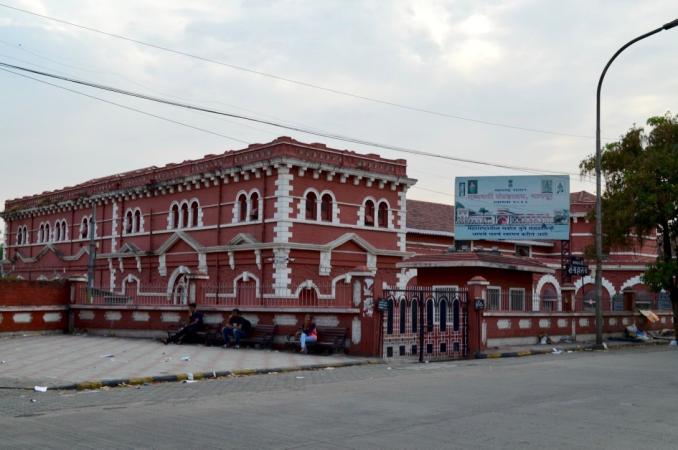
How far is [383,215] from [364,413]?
27433 millimetres

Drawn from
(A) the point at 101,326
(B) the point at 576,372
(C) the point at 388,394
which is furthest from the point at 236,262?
(C) the point at 388,394

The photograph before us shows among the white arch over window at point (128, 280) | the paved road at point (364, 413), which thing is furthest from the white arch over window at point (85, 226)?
the paved road at point (364, 413)

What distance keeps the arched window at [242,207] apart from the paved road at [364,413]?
19195mm

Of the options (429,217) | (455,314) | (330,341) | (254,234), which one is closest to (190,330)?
(330,341)

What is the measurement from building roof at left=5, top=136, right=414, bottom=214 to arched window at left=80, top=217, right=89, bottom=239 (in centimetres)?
321

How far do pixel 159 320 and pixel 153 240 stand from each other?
14.3 metres

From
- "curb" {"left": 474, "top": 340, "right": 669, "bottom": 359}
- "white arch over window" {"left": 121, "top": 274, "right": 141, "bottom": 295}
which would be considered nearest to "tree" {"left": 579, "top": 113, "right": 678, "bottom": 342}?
"curb" {"left": 474, "top": 340, "right": 669, "bottom": 359}

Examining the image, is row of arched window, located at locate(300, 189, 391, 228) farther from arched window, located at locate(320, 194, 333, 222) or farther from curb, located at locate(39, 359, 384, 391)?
curb, located at locate(39, 359, 384, 391)

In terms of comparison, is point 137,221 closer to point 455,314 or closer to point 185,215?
point 185,215

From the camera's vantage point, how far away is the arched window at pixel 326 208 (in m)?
35.5

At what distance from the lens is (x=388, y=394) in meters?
13.4

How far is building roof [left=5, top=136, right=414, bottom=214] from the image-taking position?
34.0 m

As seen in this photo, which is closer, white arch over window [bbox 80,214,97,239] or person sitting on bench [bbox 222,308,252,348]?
person sitting on bench [bbox 222,308,252,348]

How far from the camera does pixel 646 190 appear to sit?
29.7 meters
